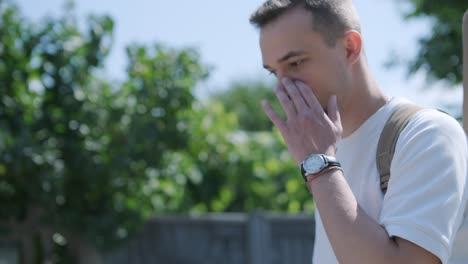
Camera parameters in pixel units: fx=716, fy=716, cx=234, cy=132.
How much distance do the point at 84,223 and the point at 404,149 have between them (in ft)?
19.3

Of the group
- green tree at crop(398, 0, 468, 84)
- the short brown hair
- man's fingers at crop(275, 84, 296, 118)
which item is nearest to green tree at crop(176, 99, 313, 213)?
green tree at crop(398, 0, 468, 84)

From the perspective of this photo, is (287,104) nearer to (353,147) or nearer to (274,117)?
(274,117)

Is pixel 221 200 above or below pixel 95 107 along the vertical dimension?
below

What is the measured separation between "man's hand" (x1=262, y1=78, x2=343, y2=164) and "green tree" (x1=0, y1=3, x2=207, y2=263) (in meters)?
→ 5.16

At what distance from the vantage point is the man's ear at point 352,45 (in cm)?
191

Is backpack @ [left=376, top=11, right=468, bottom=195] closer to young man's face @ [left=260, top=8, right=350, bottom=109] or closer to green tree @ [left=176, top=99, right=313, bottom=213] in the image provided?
young man's face @ [left=260, top=8, right=350, bottom=109]

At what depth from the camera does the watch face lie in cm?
169

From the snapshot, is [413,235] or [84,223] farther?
[84,223]

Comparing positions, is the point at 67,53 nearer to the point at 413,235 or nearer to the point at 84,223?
the point at 84,223

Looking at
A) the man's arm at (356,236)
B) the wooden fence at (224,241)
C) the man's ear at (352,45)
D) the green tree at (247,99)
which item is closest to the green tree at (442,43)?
the wooden fence at (224,241)

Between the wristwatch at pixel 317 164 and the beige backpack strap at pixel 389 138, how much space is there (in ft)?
0.40

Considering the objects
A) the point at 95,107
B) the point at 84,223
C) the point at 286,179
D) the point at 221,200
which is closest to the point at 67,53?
the point at 95,107

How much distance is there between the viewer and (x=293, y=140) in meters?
1.79

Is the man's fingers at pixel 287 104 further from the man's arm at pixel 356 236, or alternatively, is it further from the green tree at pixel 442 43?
the green tree at pixel 442 43
